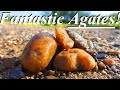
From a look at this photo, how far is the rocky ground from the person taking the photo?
13.2 ft

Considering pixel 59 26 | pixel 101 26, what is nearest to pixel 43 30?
pixel 59 26

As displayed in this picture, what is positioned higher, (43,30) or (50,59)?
(43,30)

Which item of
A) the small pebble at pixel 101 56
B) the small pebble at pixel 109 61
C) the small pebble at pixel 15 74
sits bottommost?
the small pebble at pixel 15 74

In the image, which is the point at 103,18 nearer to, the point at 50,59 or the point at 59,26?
the point at 59,26

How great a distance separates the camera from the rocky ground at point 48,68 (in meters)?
4.01

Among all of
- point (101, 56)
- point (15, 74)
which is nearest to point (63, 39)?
point (101, 56)

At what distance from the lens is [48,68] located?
3.99m

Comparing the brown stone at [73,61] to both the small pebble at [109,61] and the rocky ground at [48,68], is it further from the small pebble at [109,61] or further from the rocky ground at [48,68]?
the small pebble at [109,61]

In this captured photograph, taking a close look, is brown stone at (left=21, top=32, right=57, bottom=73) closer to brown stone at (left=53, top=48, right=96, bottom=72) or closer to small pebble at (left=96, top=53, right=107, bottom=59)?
brown stone at (left=53, top=48, right=96, bottom=72)

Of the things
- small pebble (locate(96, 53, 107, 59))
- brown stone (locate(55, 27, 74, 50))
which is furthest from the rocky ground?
brown stone (locate(55, 27, 74, 50))

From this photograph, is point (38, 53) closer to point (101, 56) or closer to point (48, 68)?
point (48, 68)

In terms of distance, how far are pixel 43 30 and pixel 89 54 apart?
0.62m

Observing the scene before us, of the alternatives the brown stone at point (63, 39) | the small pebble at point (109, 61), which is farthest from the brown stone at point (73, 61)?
the small pebble at point (109, 61)
